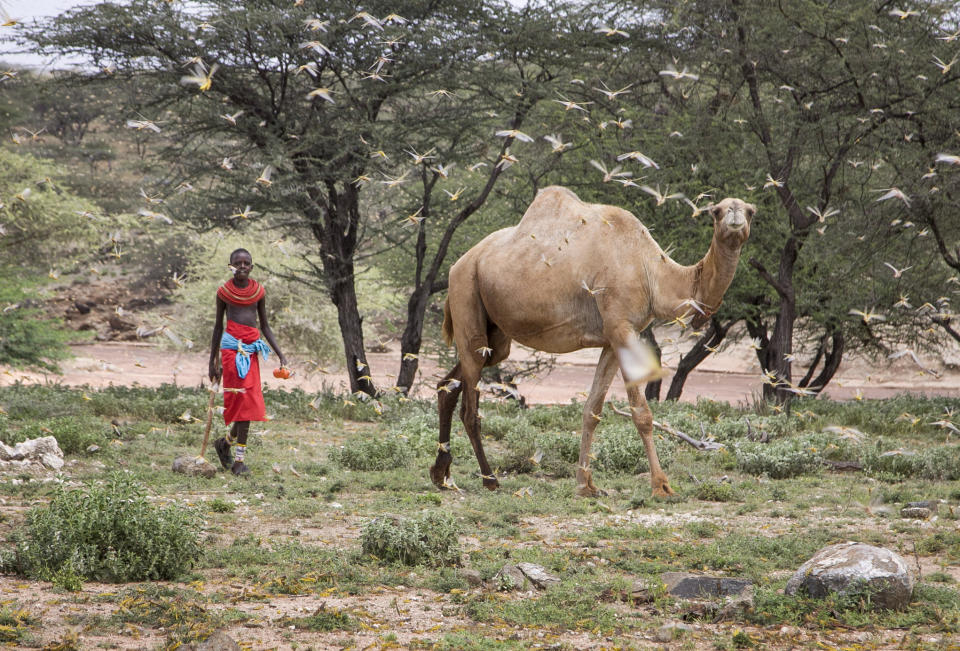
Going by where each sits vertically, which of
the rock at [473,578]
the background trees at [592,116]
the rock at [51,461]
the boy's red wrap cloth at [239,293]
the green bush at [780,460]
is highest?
the background trees at [592,116]

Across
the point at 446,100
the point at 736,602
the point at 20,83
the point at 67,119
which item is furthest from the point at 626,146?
the point at 67,119

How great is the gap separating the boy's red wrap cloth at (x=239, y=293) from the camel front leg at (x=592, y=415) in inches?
132

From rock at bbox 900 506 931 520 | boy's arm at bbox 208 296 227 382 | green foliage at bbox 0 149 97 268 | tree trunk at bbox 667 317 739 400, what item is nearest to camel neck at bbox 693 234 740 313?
rock at bbox 900 506 931 520

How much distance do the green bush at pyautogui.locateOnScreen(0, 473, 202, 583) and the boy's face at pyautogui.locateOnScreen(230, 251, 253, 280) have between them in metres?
3.55

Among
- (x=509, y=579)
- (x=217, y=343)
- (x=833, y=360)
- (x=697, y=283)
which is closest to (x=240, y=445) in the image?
(x=217, y=343)

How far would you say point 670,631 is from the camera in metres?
4.74

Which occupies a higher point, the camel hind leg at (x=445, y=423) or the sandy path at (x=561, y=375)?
the camel hind leg at (x=445, y=423)

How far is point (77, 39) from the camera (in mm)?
15906

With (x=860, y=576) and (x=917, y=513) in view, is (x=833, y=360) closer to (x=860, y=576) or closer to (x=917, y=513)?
(x=917, y=513)

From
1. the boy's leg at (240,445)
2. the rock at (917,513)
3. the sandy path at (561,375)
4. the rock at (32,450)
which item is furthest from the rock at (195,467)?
the sandy path at (561,375)

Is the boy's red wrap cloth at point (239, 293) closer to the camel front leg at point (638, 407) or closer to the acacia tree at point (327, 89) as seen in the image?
the camel front leg at point (638, 407)

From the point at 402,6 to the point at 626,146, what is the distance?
5.19 m

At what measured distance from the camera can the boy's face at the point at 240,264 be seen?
29.5 ft

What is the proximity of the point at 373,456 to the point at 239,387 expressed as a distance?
1631mm
